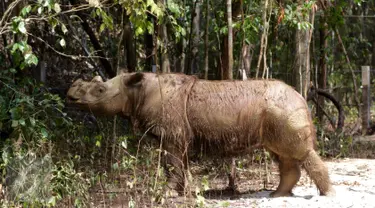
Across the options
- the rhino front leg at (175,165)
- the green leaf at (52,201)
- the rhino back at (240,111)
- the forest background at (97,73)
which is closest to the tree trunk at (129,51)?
the forest background at (97,73)

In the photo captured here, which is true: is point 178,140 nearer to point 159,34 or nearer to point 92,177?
point 92,177

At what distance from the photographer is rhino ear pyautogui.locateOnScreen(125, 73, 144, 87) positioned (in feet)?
27.5

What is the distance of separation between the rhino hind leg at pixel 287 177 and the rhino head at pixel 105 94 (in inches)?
78.2

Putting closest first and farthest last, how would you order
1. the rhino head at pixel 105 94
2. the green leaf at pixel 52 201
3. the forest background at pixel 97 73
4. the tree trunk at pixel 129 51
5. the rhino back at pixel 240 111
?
the green leaf at pixel 52 201 < the forest background at pixel 97 73 < the rhino back at pixel 240 111 < the rhino head at pixel 105 94 < the tree trunk at pixel 129 51

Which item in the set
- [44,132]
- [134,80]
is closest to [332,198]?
[134,80]

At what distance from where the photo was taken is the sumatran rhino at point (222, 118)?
8.05m

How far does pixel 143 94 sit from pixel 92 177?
115cm

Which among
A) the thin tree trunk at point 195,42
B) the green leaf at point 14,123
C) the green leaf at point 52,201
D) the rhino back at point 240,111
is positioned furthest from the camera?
the thin tree trunk at point 195,42

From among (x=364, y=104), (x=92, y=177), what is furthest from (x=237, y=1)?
(x=364, y=104)

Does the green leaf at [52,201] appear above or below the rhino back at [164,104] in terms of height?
below

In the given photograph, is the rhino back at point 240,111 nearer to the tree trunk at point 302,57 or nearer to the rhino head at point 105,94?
the rhino head at point 105,94

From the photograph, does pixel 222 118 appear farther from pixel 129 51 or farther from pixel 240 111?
pixel 129 51

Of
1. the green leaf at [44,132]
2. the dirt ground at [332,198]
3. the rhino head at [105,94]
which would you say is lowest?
the dirt ground at [332,198]

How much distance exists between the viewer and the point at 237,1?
10.6m
